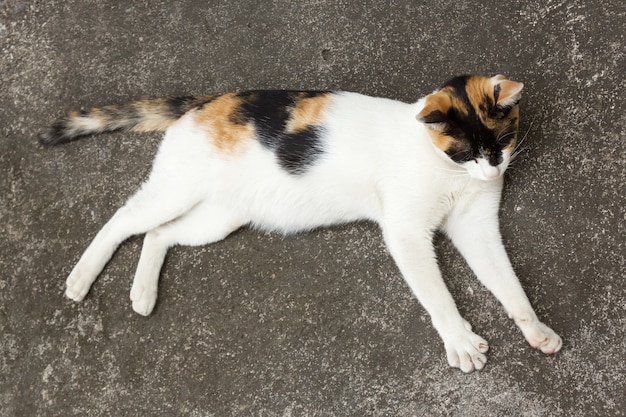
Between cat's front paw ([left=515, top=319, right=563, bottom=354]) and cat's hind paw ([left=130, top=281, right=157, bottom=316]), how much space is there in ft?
5.03

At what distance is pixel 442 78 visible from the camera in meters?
2.80

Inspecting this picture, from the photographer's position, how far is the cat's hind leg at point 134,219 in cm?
255

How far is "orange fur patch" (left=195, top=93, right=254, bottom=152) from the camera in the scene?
2484 mm

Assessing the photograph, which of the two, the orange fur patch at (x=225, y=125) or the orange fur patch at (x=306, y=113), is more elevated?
the orange fur patch at (x=306, y=113)

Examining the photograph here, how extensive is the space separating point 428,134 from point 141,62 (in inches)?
63.4

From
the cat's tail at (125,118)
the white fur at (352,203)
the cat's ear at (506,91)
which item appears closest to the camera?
the cat's ear at (506,91)

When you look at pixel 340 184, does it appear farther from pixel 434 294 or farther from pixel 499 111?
pixel 499 111

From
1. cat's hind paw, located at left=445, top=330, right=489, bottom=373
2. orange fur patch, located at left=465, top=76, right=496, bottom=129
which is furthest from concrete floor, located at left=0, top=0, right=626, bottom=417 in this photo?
orange fur patch, located at left=465, top=76, right=496, bottom=129

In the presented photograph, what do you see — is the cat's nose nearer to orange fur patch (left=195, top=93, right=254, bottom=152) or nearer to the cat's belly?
the cat's belly

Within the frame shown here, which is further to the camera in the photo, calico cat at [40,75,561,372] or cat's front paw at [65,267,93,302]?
cat's front paw at [65,267,93,302]

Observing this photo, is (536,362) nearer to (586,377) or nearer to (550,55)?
(586,377)

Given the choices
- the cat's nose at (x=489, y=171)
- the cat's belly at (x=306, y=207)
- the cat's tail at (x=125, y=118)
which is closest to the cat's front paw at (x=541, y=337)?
the cat's nose at (x=489, y=171)

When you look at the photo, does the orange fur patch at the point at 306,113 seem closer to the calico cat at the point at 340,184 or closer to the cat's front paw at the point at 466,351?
the calico cat at the point at 340,184

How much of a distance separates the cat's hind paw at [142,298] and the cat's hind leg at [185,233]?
16 mm
